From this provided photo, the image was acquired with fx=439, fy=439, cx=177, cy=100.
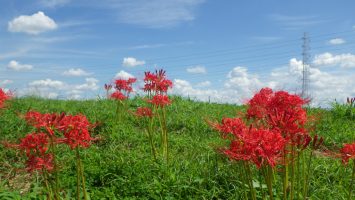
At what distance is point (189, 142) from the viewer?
7.16 metres

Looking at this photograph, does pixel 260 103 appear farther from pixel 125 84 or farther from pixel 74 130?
pixel 125 84

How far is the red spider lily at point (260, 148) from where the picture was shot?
8.68 feet

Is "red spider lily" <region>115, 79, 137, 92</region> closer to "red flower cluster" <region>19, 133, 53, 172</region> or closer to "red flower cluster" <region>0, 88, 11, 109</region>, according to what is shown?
"red flower cluster" <region>0, 88, 11, 109</region>

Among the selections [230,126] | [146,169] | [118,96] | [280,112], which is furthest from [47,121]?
[118,96]

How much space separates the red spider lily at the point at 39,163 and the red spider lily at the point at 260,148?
134cm

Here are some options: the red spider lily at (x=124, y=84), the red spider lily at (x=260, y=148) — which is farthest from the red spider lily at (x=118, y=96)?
the red spider lily at (x=260, y=148)

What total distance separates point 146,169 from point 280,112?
7.64ft

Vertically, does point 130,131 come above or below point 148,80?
below

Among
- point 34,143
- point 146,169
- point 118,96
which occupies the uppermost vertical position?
point 118,96

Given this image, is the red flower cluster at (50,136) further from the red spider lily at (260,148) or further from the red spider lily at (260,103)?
the red spider lily at (260,103)

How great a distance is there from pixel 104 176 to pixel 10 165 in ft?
5.62

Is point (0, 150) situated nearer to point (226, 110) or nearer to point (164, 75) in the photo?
point (164, 75)

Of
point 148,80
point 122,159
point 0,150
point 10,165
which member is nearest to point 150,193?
point 122,159

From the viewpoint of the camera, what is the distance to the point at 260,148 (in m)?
2.64
